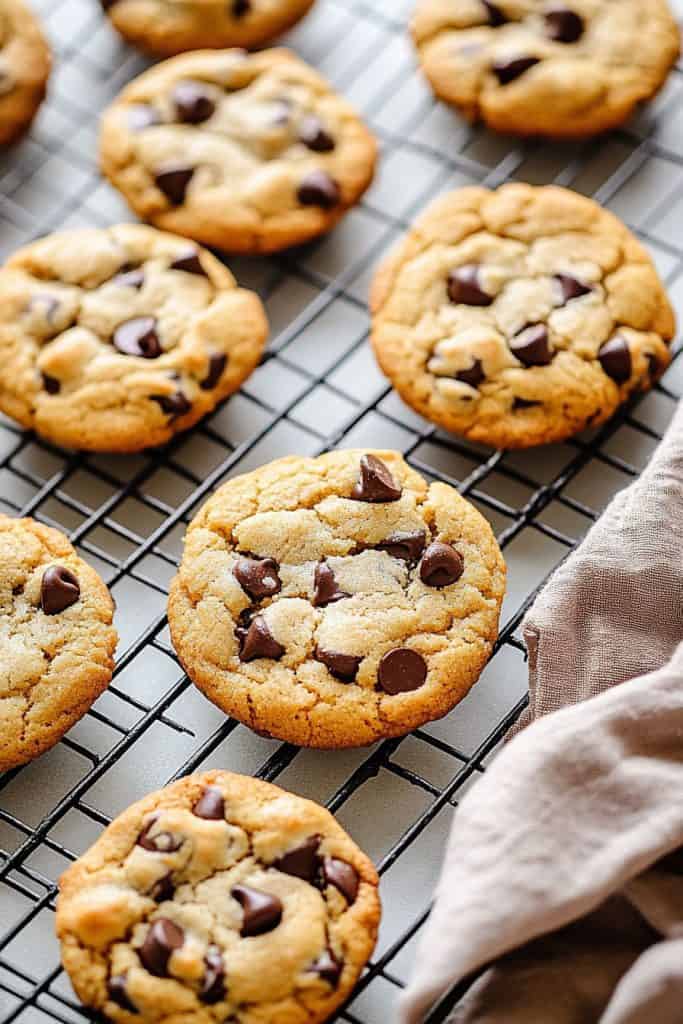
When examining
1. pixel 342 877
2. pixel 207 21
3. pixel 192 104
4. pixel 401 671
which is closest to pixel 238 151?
pixel 192 104

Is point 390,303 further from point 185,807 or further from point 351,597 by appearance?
point 185,807

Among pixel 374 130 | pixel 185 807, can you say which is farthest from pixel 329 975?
pixel 374 130

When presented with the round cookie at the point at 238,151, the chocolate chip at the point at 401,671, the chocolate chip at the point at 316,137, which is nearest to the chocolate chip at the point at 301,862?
the chocolate chip at the point at 401,671

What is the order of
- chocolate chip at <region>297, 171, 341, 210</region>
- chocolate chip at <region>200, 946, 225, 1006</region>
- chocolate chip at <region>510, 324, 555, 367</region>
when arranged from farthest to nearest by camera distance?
chocolate chip at <region>297, 171, 341, 210</region> → chocolate chip at <region>510, 324, 555, 367</region> → chocolate chip at <region>200, 946, 225, 1006</region>

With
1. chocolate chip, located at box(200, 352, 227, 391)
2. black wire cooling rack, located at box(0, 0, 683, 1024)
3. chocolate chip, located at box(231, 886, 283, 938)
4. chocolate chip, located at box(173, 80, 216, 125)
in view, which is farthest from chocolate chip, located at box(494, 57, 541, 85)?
chocolate chip, located at box(231, 886, 283, 938)

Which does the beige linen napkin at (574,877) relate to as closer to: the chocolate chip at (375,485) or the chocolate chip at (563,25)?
the chocolate chip at (375,485)

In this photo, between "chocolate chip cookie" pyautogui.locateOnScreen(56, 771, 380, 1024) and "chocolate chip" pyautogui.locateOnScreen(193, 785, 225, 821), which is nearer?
"chocolate chip cookie" pyautogui.locateOnScreen(56, 771, 380, 1024)

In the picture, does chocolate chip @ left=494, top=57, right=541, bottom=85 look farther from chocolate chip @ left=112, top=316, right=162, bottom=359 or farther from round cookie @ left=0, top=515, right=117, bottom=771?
round cookie @ left=0, top=515, right=117, bottom=771

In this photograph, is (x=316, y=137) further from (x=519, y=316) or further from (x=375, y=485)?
(x=375, y=485)
